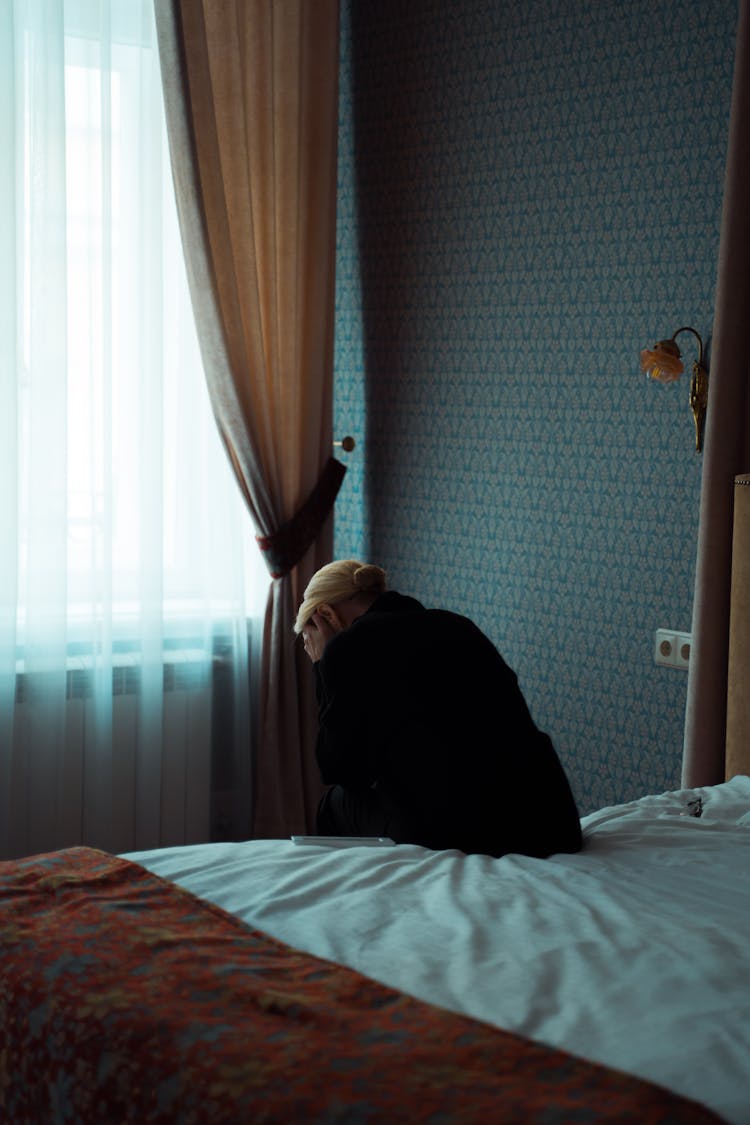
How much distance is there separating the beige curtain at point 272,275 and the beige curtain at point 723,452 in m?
1.46

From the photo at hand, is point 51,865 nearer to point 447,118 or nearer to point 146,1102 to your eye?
point 146,1102

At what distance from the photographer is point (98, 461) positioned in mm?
3506

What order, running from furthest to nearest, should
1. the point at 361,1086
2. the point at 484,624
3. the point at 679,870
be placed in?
the point at 484,624 → the point at 679,870 → the point at 361,1086

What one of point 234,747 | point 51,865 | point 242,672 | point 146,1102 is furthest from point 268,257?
point 146,1102

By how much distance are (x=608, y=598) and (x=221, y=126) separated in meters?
1.85

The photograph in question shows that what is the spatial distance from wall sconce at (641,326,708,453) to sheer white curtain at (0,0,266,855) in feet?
4.72

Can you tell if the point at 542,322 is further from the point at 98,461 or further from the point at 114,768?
the point at 114,768

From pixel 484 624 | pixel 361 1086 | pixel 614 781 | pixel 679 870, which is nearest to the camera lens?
pixel 361 1086

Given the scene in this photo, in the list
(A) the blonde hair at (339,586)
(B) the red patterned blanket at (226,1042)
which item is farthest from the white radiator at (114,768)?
(B) the red patterned blanket at (226,1042)

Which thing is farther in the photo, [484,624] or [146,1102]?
[484,624]

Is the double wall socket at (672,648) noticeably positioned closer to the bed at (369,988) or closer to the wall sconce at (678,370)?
the wall sconce at (678,370)

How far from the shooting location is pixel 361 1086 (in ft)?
3.67

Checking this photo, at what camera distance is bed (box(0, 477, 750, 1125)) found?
44.7 inches

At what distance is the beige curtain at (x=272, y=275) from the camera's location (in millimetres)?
3613
